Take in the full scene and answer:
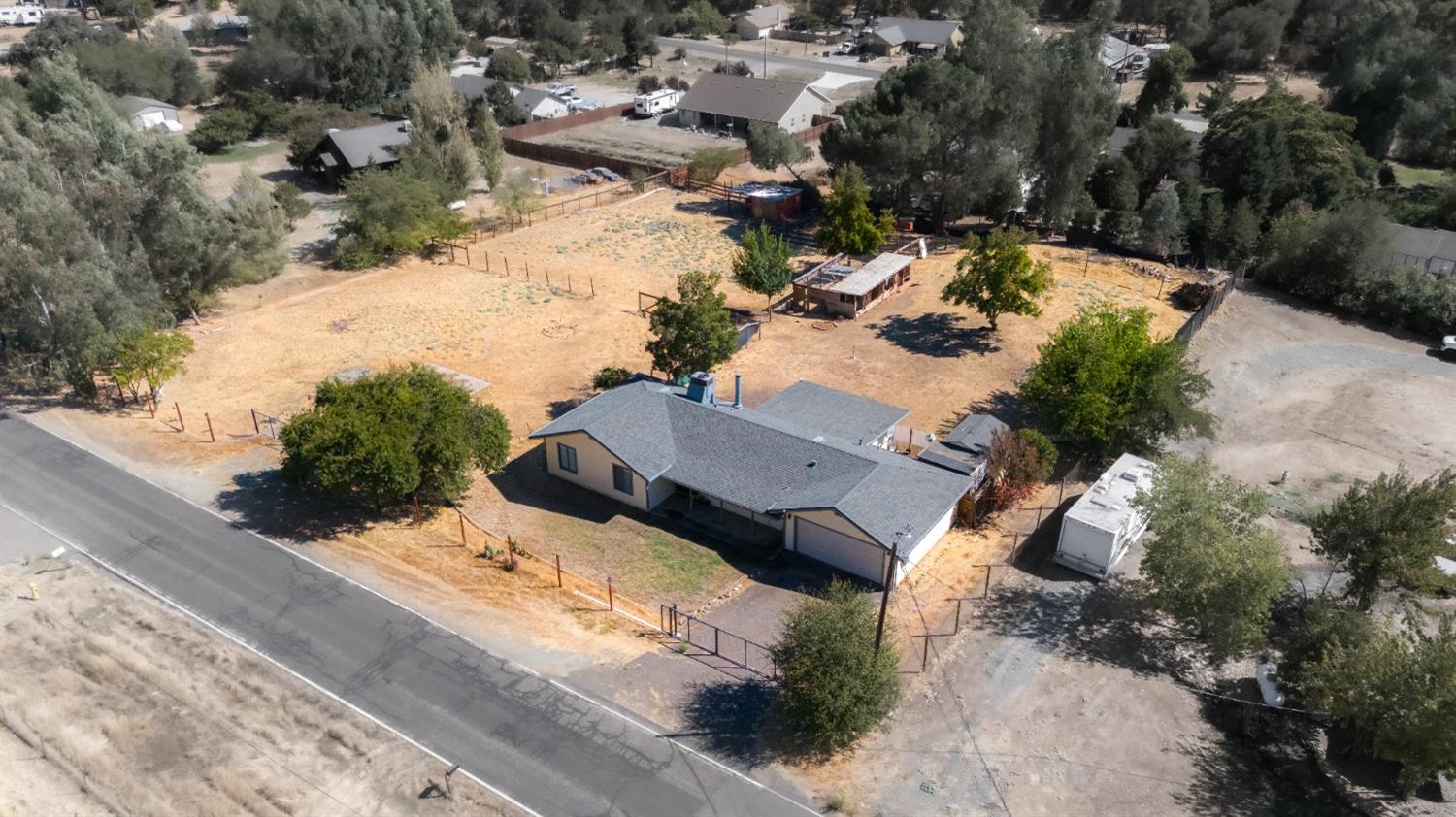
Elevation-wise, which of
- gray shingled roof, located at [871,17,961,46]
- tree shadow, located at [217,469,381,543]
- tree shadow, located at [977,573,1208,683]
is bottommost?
tree shadow, located at [977,573,1208,683]

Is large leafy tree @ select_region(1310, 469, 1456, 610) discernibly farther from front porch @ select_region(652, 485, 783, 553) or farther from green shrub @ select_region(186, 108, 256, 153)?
green shrub @ select_region(186, 108, 256, 153)

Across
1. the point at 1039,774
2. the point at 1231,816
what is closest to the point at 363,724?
the point at 1039,774

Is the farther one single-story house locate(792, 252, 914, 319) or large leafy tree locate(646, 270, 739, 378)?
single-story house locate(792, 252, 914, 319)

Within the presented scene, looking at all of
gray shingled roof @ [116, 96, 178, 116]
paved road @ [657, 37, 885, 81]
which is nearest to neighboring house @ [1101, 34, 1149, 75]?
paved road @ [657, 37, 885, 81]

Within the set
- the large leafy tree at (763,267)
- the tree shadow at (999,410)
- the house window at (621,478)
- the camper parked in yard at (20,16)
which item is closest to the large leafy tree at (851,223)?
the large leafy tree at (763,267)

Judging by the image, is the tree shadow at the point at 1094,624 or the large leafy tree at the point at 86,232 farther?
the large leafy tree at the point at 86,232

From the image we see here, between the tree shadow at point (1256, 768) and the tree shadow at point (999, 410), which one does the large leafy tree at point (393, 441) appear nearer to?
the tree shadow at point (999, 410)
